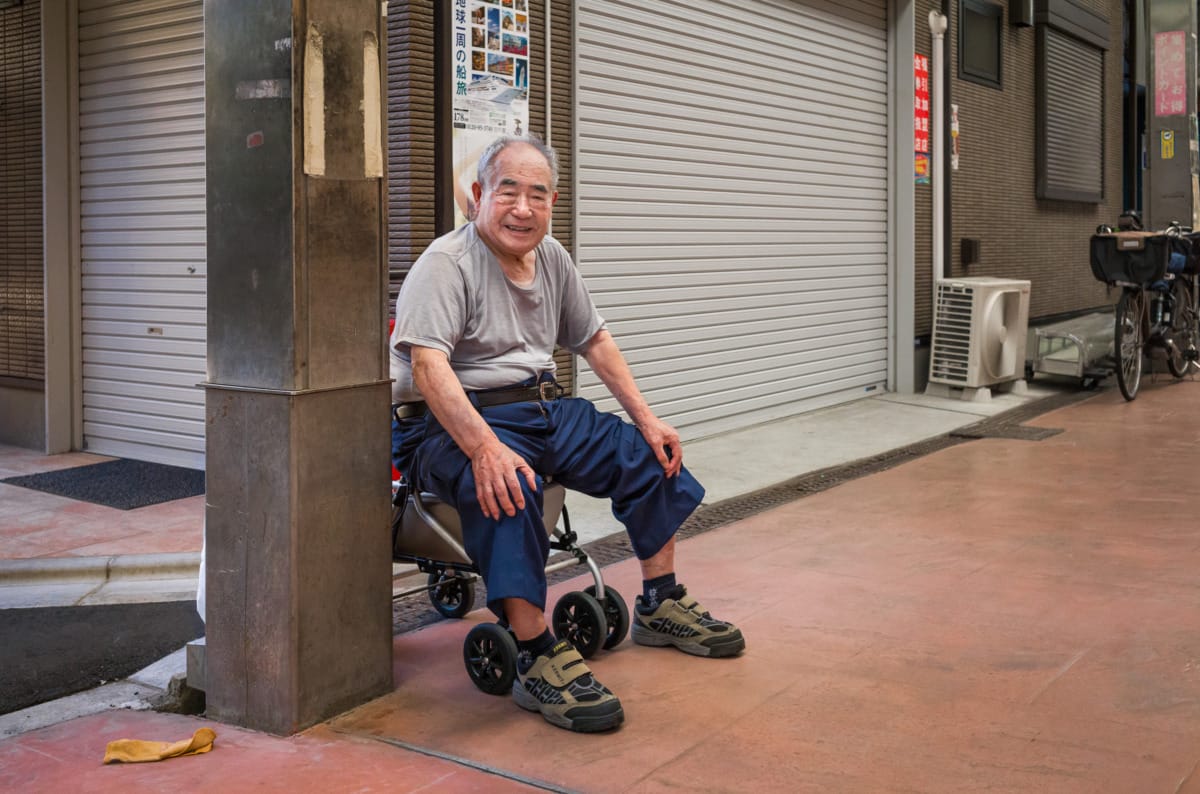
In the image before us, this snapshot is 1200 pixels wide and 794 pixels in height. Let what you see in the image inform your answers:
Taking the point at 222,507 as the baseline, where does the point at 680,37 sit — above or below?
above

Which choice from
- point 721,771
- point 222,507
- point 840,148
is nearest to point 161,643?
point 222,507

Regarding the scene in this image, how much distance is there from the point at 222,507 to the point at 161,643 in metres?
1.26

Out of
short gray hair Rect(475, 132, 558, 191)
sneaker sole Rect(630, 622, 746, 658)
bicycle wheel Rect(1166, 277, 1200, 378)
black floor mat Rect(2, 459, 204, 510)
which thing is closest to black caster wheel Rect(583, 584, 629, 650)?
sneaker sole Rect(630, 622, 746, 658)

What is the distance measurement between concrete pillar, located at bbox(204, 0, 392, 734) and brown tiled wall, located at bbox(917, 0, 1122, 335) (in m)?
8.33

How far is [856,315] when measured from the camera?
11.0 m

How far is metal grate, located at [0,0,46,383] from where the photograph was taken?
26.5ft

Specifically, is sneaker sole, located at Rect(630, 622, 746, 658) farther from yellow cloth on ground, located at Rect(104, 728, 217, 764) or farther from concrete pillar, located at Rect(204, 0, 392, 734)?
yellow cloth on ground, located at Rect(104, 728, 217, 764)

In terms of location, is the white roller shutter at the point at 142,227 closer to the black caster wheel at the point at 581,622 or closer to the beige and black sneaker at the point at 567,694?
the black caster wheel at the point at 581,622

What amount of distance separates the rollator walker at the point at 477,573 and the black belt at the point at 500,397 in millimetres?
218

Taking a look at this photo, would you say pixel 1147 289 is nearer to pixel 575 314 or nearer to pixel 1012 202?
pixel 1012 202

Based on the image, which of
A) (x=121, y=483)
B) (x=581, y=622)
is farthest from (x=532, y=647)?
(x=121, y=483)

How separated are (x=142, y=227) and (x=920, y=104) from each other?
254 inches

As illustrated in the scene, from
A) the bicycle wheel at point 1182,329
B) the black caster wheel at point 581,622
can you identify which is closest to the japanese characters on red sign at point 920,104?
the bicycle wheel at point 1182,329

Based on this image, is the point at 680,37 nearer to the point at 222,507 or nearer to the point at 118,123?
the point at 118,123
